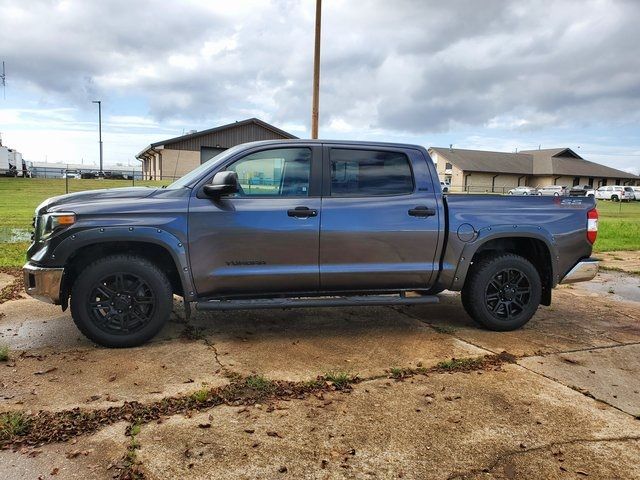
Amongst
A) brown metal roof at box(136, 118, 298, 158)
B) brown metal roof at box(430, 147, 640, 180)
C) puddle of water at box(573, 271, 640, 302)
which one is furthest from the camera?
brown metal roof at box(430, 147, 640, 180)

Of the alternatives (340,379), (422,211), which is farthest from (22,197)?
(340,379)

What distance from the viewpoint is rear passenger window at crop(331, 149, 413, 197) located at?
5.00m

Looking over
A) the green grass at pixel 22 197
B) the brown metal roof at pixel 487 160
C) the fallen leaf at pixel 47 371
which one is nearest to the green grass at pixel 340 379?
the fallen leaf at pixel 47 371

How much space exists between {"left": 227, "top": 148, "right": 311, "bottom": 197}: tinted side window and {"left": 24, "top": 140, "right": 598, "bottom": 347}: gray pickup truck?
0.01 m

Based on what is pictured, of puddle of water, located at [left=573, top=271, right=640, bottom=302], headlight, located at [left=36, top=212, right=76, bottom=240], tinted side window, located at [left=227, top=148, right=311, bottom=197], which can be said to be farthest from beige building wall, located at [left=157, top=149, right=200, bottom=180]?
headlight, located at [left=36, top=212, right=76, bottom=240]

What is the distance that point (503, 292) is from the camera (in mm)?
5395

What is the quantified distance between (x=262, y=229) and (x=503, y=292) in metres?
2.55

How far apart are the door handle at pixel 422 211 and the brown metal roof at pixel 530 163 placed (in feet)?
182

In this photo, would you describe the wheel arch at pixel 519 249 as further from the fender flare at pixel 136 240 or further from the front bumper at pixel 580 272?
the fender flare at pixel 136 240

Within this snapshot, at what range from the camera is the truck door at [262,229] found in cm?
462

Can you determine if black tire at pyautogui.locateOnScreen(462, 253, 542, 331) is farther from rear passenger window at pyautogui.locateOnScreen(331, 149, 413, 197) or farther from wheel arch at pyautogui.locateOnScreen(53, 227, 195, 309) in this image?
wheel arch at pyautogui.locateOnScreen(53, 227, 195, 309)

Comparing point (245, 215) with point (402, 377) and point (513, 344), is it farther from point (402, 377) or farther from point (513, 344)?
point (513, 344)

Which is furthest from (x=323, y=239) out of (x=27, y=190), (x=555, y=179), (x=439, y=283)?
(x=555, y=179)

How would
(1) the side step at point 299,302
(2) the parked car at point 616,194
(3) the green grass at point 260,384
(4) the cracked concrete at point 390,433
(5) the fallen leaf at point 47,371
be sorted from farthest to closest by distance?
(2) the parked car at point 616,194 < (1) the side step at point 299,302 < (5) the fallen leaf at point 47,371 < (3) the green grass at point 260,384 < (4) the cracked concrete at point 390,433
